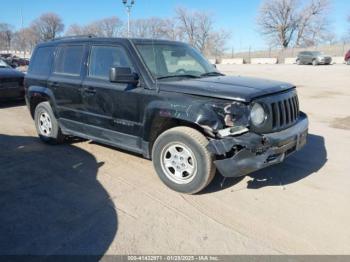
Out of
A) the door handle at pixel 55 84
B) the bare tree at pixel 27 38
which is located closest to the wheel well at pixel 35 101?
the door handle at pixel 55 84

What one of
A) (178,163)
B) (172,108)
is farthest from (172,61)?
(178,163)

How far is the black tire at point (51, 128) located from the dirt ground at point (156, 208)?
18.9 inches

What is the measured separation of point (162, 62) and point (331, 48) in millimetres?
59570

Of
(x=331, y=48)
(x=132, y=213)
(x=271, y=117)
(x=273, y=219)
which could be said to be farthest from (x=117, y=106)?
(x=331, y=48)

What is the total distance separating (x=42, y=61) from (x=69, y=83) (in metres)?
1.28

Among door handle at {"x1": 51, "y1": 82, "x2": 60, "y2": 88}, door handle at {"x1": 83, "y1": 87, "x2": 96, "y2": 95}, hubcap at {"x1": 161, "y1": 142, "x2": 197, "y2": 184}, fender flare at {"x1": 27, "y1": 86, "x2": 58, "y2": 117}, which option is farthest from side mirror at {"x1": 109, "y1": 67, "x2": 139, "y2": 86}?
fender flare at {"x1": 27, "y1": 86, "x2": 58, "y2": 117}

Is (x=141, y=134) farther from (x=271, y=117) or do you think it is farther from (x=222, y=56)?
(x=222, y=56)

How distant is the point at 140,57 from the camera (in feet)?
16.0

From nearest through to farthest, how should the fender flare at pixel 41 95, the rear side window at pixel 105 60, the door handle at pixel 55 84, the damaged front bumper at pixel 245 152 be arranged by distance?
1. the damaged front bumper at pixel 245 152
2. the rear side window at pixel 105 60
3. the door handle at pixel 55 84
4. the fender flare at pixel 41 95

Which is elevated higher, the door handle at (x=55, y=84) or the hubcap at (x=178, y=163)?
the door handle at (x=55, y=84)

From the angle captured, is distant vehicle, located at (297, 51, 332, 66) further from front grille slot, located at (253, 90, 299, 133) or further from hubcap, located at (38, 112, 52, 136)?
hubcap, located at (38, 112, 52, 136)

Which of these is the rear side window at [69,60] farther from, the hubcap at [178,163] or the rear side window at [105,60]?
the hubcap at [178,163]

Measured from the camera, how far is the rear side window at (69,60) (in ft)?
18.8

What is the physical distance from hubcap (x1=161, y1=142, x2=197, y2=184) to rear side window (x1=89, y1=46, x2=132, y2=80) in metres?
1.36
